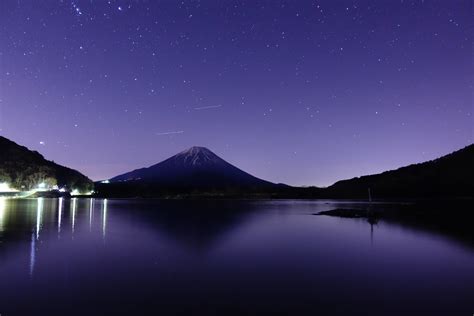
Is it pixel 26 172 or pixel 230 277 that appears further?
pixel 26 172

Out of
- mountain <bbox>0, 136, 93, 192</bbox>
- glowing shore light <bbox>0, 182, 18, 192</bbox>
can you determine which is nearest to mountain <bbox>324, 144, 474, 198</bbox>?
mountain <bbox>0, 136, 93, 192</bbox>

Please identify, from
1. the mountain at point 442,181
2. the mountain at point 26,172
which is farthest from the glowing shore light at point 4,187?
the mountain at point 442,181

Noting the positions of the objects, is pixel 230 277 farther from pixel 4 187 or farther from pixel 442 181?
pixel 442 181

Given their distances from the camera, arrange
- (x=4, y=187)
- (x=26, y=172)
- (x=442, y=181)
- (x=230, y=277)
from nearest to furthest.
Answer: (x=230, y=277) < (x=4, y=187) < (x=26, y=172) < (x=442, y=181)

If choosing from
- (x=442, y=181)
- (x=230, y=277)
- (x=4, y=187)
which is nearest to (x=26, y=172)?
(x=4, y=187)

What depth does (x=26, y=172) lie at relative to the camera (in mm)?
158625

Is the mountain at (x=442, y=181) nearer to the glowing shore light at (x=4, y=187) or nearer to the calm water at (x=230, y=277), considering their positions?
the calm water at (x=230, y=277)

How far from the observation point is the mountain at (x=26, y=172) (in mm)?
152500

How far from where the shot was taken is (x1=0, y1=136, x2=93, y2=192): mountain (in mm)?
152500

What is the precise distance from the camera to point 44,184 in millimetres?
154625

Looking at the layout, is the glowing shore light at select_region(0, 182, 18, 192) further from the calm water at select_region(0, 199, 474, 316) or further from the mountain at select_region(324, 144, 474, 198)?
the mountain at select_region(324, 144, 474, 198)

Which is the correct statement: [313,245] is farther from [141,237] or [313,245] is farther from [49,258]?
[49,258]

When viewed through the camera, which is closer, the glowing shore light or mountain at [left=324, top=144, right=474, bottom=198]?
the glowing shore light

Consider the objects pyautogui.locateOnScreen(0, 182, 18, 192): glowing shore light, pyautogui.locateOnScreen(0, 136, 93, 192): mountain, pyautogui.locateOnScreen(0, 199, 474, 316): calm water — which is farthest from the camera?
pyautogui.locateOnScreen(0, 136, 93, 192): mountain
